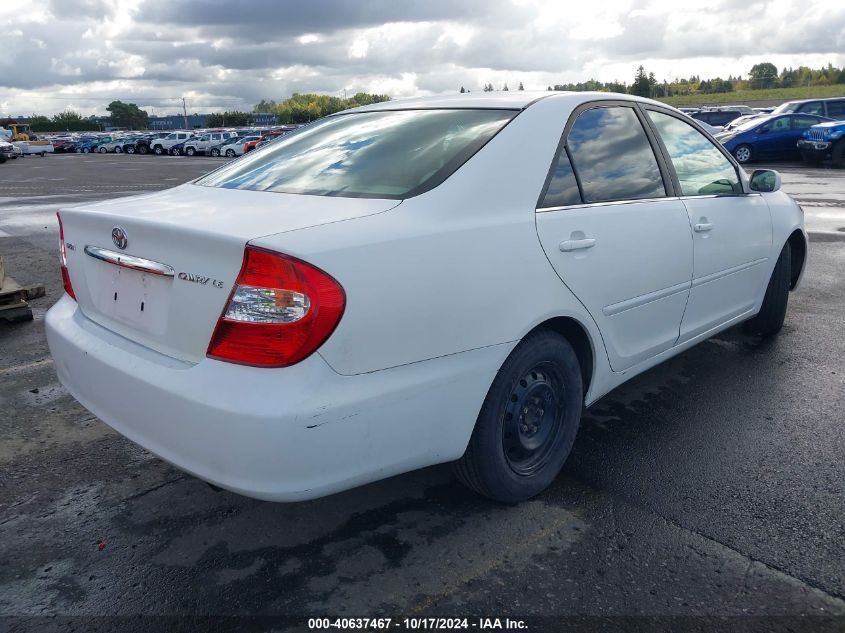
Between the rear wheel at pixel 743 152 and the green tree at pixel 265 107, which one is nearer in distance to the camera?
the rear wheel at pixel 743 152

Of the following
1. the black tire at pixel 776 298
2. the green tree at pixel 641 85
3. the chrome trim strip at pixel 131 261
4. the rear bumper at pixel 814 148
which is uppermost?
the green tree at pixel 641 85

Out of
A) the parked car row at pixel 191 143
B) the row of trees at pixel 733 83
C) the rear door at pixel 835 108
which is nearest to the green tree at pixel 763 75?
the row of trees at pixel 733 83

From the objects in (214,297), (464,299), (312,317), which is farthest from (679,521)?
(214,297)

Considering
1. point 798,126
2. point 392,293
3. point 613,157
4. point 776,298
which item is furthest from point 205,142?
point 392,293

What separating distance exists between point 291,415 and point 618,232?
5.52 ft

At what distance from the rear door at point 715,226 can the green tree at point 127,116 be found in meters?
140

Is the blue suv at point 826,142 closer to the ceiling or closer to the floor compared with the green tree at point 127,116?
closer to the floor

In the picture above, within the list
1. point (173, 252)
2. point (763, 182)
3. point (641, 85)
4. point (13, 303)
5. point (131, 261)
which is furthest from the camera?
point (641, 85)

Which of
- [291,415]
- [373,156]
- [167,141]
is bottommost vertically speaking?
[291,415]

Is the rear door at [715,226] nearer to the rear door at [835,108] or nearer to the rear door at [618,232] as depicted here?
the rear door at [618,232]

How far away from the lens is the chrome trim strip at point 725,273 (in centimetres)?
367

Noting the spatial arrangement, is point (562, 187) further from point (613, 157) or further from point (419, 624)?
point (419, 624)

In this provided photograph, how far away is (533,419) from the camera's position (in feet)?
9.43

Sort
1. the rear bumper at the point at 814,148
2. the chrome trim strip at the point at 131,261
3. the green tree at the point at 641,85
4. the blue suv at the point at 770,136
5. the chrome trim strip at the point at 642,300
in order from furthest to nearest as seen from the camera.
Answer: the green tree at the point at 641,85 < the blue suv at the point at 770,136 < the rear bumper at the point at 814,148 < the chrome trim strip at the point at 642,300 < the chrome trim strip at the point at 131,261
